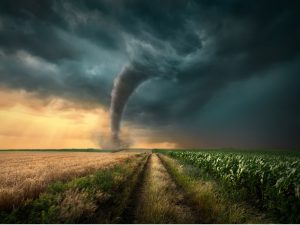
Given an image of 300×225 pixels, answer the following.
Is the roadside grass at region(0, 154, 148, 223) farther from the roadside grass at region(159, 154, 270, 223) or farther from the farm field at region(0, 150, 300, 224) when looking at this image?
the roadside grass at region(159, 154, 270, 223)

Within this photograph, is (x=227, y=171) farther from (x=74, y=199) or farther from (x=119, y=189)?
(x=74, y=199)

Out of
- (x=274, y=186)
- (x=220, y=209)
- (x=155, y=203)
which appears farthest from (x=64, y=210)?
(x=274, y=186)

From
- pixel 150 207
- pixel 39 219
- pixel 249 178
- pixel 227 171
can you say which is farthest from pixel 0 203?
pixel 227 171

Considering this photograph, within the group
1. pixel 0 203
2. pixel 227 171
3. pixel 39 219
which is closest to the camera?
pixel 39 219

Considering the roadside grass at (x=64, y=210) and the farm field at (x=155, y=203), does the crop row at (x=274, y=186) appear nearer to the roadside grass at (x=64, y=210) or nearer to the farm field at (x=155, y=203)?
the farm field at (x=155, y=203)

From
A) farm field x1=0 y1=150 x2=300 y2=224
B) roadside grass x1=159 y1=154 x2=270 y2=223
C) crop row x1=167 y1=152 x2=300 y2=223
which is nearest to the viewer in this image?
farm field x1=0 y1=150 x2=300 y2=224

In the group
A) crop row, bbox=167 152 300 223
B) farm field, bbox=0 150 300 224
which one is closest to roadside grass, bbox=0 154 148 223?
farm field, bbox=0 150 300 224

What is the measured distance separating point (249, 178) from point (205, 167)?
1074 cm

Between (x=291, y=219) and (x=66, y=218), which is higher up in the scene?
(x=66, y=218)

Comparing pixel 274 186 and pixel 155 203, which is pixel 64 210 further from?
pixel 274 186

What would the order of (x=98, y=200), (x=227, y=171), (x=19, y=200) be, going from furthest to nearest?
1. (x=227, y=171)
2. (x=98, y=200)
3. (x=19, y=200)

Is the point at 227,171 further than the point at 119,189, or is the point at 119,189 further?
the point at 227,171

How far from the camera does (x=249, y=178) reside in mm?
12953

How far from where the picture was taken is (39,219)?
6.85 metres
